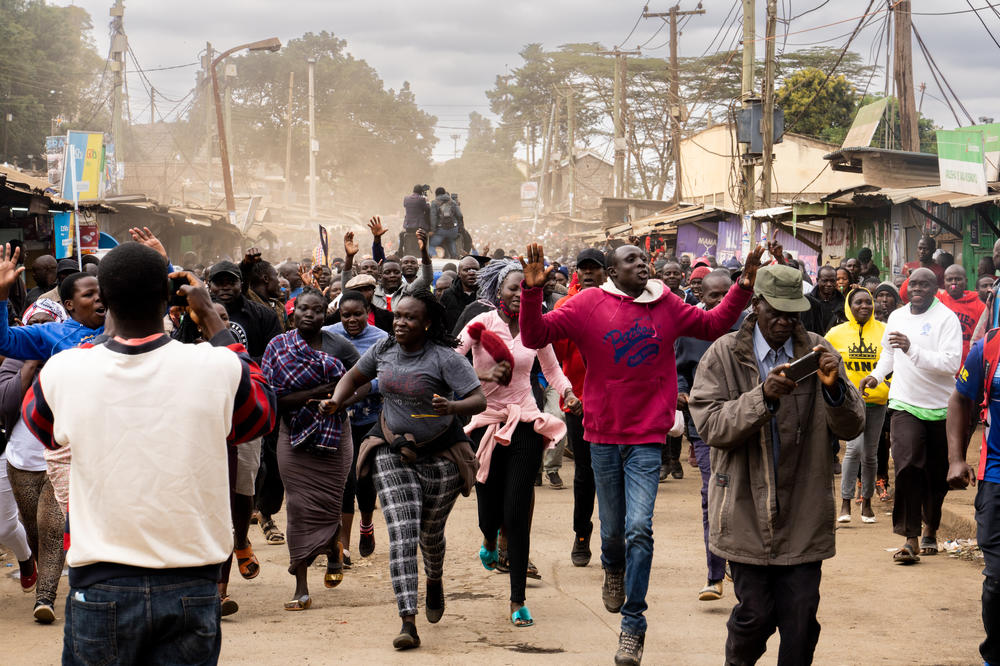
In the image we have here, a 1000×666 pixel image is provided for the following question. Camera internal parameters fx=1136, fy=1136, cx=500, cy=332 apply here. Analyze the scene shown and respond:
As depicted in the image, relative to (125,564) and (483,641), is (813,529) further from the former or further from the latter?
(125,564)

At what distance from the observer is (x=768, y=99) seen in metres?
22.1

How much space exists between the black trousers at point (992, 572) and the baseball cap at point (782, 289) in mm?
1370

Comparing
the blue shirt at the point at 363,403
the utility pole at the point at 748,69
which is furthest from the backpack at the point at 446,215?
the blue shirt at the point at 363,403

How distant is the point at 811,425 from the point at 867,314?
501 centimetres

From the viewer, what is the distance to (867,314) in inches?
372

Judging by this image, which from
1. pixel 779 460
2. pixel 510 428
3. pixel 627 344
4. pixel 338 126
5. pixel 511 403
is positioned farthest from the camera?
pixel 338 126

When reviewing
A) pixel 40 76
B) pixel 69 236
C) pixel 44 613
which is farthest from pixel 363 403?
pixel 40 76

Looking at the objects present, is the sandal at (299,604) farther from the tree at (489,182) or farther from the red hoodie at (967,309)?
the tree at (489,182)

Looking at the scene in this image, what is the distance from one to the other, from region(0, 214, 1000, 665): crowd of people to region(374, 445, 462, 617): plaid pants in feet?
0.04

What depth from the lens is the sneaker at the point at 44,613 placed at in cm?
657

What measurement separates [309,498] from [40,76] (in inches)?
1798

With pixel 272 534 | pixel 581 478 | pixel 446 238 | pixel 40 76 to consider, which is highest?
pixel 40 76

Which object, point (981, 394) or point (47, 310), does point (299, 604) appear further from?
point (981, 394)

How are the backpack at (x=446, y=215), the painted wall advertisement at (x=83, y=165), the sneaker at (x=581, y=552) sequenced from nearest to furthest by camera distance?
the sneaker at (x=581, y=552), the painted wall advertisement at (x=83, y=165), the backpack at (x=446, y=215)
